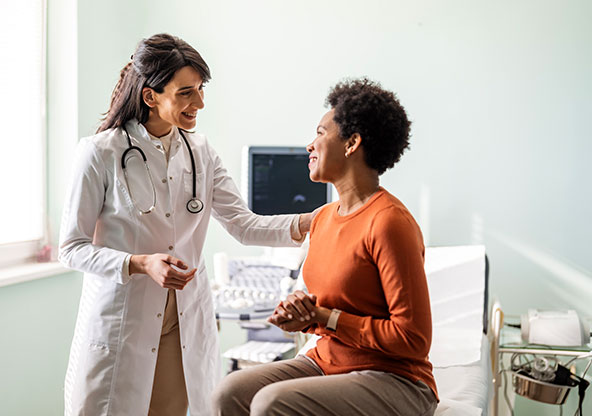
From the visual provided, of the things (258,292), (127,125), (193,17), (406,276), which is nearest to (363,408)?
(406,276)

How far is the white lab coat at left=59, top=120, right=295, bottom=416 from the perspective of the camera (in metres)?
1.48

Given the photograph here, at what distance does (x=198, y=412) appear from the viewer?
1.59 metres

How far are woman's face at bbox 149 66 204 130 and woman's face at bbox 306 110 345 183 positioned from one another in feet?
1.17

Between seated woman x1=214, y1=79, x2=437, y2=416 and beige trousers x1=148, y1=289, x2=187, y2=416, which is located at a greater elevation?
seated woman x1=214, y1=79, x2=437, y2=416

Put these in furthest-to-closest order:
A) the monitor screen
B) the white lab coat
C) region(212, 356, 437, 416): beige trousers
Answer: the monitor screen, the white lab coat, region(212, 356, 437, 416): beige trousers

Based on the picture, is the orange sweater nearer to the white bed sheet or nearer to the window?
the white bed sheet

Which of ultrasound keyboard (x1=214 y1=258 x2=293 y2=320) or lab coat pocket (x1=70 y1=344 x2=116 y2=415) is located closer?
lab coat pocket (x1=70 y1=344 x2=116 y2=415)

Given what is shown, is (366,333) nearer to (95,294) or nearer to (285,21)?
(95,294)

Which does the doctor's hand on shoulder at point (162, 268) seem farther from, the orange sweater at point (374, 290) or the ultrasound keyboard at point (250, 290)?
the ultrasound keyboard at point (250, 290)

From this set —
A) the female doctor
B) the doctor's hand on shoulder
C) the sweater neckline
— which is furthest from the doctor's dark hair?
the sweater neckline

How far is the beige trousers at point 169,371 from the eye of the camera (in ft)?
5.19

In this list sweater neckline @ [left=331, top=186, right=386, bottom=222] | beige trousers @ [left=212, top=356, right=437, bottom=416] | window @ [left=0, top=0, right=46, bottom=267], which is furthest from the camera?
window @ [left=0, top=0, right=46, bottom=267]

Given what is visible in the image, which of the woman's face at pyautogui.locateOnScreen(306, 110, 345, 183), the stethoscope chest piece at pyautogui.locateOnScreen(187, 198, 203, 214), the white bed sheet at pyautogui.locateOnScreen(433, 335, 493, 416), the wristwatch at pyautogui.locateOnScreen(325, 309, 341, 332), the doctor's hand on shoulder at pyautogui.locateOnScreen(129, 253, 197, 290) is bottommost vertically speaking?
the white bed sheet at pyautogui.locateOnScreen(433, 335, 493, 416)

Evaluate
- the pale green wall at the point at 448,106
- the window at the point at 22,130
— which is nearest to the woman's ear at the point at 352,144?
the pale green wall at the point at 448,106
